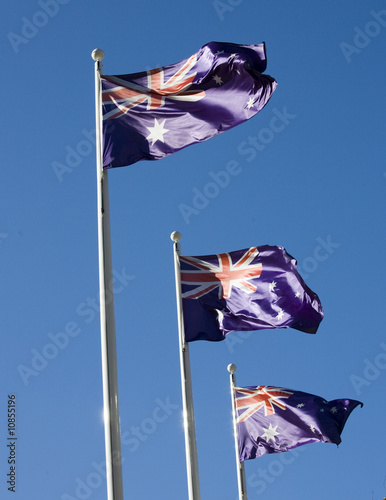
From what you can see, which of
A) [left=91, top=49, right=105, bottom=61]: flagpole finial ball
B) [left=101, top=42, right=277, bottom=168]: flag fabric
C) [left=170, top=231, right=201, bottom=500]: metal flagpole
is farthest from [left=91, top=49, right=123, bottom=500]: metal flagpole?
[left=170, top=231, right=201, bottom=500]: metal flagpole

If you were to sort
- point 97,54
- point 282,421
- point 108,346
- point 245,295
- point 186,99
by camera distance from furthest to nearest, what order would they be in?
point 282,421 < point 245,295 < point 186,99 < point 97,54 < point 108,346

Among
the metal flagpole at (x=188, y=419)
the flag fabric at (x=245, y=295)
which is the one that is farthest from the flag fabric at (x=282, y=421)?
the metal flagpole at (x=188, y=419)

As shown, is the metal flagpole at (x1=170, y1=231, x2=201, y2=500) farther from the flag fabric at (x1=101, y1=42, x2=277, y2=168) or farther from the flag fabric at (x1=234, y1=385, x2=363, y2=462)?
the flag fabric at (x1=234, y1=385, x2=363, y2=462)

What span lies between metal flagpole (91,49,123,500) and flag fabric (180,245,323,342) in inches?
191

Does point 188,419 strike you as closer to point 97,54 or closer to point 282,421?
point 282,421

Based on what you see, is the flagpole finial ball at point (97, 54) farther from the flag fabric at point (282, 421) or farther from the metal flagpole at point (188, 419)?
the flag fabric at point (282, 421)

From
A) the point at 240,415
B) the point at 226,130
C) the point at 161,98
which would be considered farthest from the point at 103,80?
the point at 240,415

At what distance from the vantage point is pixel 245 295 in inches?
740

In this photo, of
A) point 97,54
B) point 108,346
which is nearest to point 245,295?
point 97,54

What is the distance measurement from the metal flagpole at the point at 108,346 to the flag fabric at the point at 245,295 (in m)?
4.86

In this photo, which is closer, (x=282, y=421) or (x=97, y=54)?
(x=97, y=54)


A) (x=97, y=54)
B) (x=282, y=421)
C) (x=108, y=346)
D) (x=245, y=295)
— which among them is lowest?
(x=108, y=346)

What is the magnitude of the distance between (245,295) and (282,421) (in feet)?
14.0

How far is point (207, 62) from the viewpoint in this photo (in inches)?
615
